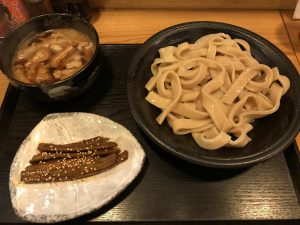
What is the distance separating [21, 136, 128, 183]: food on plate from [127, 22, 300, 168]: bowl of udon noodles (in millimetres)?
192

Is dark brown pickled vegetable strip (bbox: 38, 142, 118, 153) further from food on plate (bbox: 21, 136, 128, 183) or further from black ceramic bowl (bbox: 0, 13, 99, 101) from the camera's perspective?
black ceramic bowl (bbox: 0, 13, 99, 101)

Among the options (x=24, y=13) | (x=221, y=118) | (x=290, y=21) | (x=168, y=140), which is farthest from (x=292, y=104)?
(x=24, y=13)

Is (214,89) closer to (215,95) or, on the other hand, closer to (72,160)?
(215,95)

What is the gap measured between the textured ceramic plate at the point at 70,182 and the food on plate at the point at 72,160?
0.08 ft

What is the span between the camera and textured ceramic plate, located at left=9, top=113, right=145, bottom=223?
3.81ft

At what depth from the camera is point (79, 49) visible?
1.53 m

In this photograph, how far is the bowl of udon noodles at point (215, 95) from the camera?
1.27 metres

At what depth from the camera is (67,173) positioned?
1.25m

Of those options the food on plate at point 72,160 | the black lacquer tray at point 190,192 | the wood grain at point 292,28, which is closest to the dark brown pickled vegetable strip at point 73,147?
the food on plate at point 72,160

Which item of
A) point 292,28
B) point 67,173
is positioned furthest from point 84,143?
point 292,28

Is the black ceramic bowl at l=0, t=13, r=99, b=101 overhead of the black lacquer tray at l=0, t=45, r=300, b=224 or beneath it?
overhead

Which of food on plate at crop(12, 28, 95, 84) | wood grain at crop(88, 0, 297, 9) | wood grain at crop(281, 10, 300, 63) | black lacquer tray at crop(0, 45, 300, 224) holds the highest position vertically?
food on plate at crop(12, 28, 95, 84)

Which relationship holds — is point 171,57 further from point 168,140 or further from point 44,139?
point 44,139

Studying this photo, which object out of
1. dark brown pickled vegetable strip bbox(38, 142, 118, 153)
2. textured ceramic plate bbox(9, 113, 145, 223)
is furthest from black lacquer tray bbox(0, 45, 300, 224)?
dark brown pickled vegetable strip bbox(38, 142, 118, 153)
